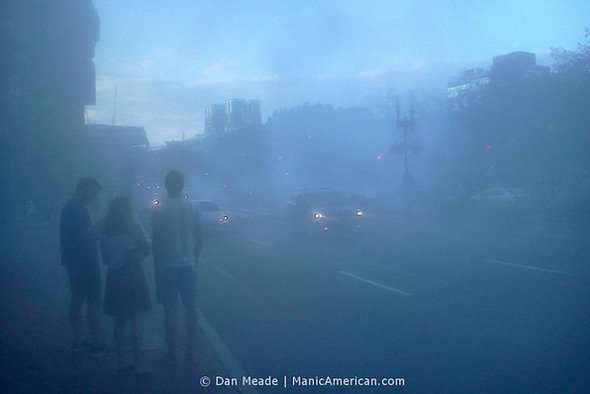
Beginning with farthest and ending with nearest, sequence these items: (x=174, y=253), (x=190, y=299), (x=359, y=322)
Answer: (x=359, y=322), (x=190, y=299), (x=174, y=253)

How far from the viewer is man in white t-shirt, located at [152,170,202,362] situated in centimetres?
662

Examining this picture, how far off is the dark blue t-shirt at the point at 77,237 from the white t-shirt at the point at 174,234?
0.76 metres

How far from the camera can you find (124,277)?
6359mm

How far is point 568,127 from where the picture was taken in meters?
28.2

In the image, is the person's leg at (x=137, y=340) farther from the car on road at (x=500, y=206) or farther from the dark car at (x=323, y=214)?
the car on road at (x=500, y=206)

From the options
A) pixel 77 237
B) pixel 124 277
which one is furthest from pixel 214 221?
pixel 124 277

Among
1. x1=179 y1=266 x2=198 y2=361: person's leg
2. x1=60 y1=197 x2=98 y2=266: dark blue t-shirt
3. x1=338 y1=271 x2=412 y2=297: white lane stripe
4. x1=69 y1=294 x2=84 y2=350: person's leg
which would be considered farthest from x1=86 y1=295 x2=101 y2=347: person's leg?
x1=338 y1=271 x2=412 y2=297: white lane stripe

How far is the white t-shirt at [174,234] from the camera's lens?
6609 millimetres

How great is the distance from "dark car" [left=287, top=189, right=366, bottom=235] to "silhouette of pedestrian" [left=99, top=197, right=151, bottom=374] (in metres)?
15.4

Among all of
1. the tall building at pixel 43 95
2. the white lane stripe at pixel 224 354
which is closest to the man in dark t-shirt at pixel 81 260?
the white lane stripe at pixel 224 354

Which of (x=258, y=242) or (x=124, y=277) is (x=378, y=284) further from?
(x=258, y=242)

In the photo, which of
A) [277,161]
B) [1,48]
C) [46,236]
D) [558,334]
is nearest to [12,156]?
[46,236]

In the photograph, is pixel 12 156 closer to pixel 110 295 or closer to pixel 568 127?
pixel 110 295

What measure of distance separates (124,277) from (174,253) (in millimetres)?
544
